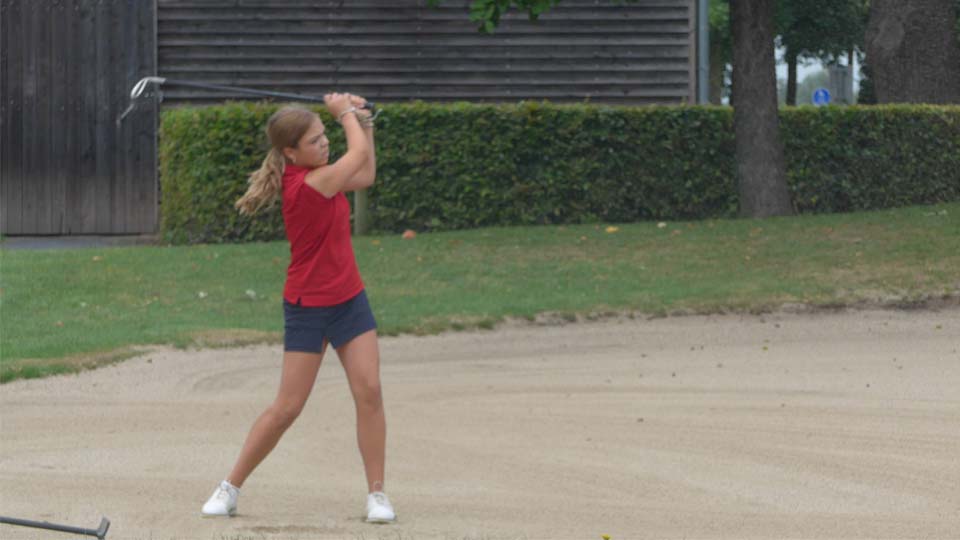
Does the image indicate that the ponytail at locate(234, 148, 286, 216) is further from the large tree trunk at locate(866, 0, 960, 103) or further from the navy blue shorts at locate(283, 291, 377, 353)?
the large tree trunk at locate(866, 0, 960, 103)

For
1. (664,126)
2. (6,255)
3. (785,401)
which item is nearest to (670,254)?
(664,126)

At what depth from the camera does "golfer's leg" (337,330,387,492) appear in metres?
5.87

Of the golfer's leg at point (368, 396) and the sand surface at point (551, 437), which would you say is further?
the sand surface at point (551, 437)

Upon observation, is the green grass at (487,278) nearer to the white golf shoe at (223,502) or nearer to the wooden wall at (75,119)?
the wooden wall at (75,119)

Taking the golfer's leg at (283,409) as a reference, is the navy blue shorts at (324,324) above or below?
above

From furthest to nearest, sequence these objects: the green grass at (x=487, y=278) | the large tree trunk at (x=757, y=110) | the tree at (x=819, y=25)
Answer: the tree at (x=819, y=25) → the large tree trunk at (x=757, y=110) → the green grass at (x=487, y=278)

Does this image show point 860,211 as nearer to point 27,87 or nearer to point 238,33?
point 238,33

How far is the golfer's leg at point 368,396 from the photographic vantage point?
5.87 m

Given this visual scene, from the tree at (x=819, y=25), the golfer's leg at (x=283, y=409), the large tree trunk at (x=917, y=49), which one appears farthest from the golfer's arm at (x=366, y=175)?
the tree at (x=819, y=25)

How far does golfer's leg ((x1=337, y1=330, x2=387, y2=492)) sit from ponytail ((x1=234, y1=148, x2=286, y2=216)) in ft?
2.18

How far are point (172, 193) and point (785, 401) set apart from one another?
36.2 ft

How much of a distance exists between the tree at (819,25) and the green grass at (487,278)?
835 inches

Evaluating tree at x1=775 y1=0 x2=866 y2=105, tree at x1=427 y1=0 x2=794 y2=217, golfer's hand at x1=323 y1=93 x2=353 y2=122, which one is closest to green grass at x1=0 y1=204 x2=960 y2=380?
tree at x1=427 y1=0 x2=794 y2=217

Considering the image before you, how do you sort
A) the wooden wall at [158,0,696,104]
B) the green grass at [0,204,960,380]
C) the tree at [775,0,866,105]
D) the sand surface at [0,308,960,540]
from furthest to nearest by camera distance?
the tree at [775,0,866,105]
the wooden wall at [158,0,696,104]
the green grass at [0,204,960,380]
the sand surface at [0,308,960,540]
